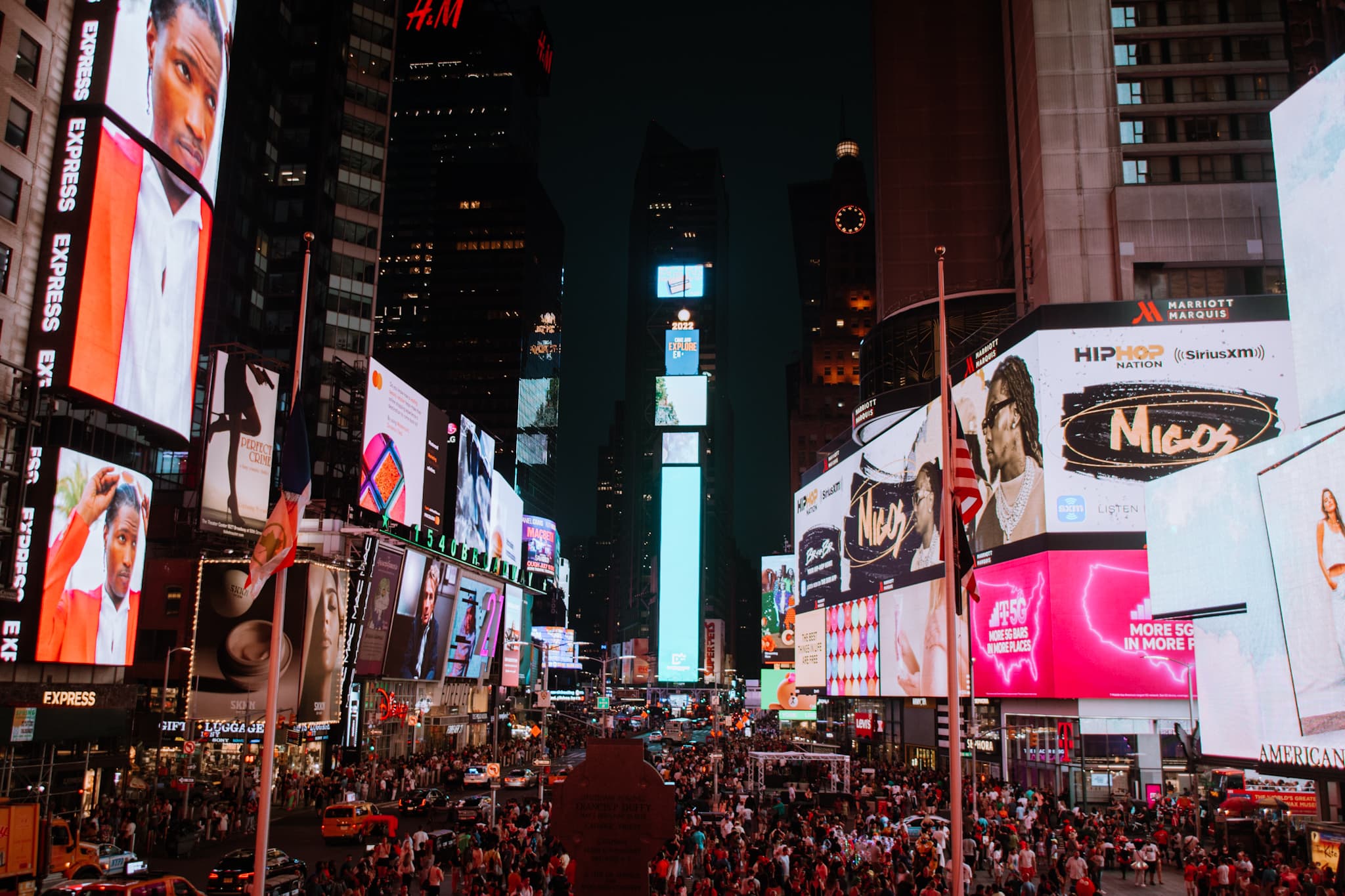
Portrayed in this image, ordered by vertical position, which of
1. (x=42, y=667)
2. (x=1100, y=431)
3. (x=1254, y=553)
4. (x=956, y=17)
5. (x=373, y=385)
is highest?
(x=956, y=17)

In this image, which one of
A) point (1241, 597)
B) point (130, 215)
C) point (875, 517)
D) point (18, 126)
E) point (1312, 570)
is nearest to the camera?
point (1312, 570)

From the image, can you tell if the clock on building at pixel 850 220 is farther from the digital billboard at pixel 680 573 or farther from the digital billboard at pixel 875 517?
the digital billboard at pixel 875 517

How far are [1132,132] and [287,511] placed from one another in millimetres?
57832

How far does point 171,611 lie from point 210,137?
27177mm

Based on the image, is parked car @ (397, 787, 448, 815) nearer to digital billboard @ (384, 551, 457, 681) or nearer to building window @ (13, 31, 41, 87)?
digital billboard @ (384, 551, 457, 681)

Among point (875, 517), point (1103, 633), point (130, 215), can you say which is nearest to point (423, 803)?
point (130, 215)

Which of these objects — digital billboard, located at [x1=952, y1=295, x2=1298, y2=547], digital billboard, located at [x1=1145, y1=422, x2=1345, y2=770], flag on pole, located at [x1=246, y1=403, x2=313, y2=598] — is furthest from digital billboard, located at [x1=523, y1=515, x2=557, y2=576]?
flag on pole, located at [x1=246, y1=403, x2=313, y2=598]

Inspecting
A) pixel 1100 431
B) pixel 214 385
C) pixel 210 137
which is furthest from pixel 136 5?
pixel 1100 431

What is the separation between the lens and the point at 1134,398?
4894 centimetres

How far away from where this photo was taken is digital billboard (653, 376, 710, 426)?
554ft

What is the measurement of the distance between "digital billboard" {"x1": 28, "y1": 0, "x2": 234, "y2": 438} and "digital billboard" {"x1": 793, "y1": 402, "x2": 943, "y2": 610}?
121 ft

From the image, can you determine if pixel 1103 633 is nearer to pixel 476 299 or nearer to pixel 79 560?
pixel 79 560

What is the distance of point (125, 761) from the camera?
122 ft

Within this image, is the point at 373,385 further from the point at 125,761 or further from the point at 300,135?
the point at 300,135
